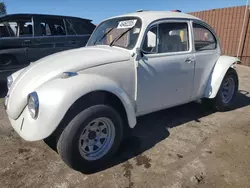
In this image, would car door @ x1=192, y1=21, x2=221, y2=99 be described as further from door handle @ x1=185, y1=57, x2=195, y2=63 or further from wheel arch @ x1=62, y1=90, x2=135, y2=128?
wheel arch @ x1=62, y1=90, x2=135, y2=128

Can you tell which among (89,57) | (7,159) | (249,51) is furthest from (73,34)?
(249,51)

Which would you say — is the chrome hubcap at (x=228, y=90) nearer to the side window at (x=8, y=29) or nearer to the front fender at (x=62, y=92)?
the front fender at (x=62, y=92)

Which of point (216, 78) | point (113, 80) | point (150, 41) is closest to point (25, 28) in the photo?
point (150, 41)

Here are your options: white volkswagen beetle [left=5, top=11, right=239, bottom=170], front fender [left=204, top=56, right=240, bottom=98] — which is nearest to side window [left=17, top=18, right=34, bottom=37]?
white volkswagen beetle [left=5, top=11, right=239, bottom=170]

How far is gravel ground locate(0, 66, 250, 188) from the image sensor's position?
2.66 metres

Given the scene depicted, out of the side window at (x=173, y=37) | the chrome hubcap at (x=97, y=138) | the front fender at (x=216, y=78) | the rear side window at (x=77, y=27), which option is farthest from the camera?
the rear side window at (x=77, y=27)

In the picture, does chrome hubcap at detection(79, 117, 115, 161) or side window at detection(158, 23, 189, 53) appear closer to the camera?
chrome hubcap at detection(79, 117, 115, 161)

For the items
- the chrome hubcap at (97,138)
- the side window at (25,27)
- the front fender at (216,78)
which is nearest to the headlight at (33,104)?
the chrome hubcap at (97,138)

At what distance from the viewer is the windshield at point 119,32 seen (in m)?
3.39

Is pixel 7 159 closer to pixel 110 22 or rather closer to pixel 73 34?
pixel 110 22

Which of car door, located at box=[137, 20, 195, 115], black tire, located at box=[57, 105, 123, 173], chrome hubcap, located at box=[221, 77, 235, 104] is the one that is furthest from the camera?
chrome hubcap, located at box=[221, 77, 235, 104]

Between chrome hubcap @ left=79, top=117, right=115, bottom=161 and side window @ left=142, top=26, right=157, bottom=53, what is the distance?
122 centimetres

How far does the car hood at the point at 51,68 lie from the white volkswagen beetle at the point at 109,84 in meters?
0.01

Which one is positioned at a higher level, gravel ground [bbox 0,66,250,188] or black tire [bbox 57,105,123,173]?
black tire [bbox 57,105,123,173]
